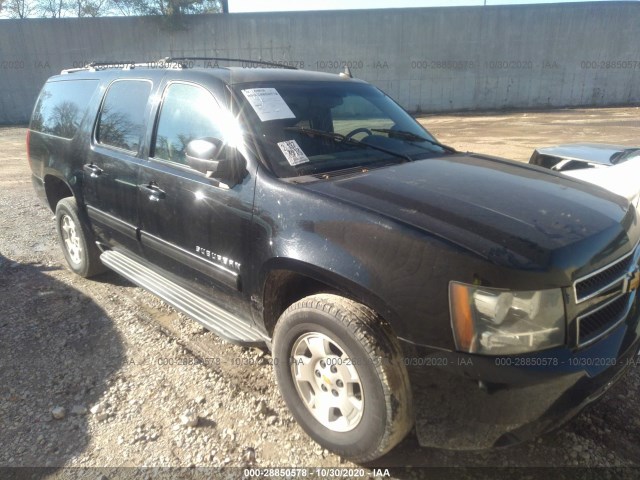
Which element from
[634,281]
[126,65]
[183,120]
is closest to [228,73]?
Answer: [183,120]

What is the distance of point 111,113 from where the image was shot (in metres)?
3.61

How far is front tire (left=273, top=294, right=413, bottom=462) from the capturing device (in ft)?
6.27

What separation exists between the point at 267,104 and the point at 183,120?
1.97 ft

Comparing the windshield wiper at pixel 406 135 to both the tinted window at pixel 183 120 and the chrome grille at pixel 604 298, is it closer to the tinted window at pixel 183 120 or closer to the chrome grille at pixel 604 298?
the tinted window at pixel 183 120

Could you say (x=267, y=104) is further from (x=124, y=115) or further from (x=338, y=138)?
(x=124, y=115)

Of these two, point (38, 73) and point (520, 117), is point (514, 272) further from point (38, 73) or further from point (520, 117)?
point (38, 73)

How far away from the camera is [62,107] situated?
421cm

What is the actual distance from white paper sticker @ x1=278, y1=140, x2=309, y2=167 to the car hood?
271 millimetres

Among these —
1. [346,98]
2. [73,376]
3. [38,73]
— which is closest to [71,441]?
[73,376]

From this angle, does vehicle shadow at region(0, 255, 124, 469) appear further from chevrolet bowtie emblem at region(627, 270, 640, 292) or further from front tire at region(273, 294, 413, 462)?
chevrolet bowtie emblem at region(627, 270, 640, 292)

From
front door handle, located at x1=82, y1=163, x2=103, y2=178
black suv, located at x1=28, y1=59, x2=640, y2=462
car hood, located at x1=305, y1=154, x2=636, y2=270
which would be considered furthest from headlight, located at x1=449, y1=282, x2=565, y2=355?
front door handle, located at x1=82, y1=163, x2=103, y2=178

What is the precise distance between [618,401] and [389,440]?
149 cm

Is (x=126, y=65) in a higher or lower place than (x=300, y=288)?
higher

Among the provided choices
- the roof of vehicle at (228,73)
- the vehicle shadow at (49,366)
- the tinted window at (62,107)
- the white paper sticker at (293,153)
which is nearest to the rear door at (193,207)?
the roof of vehicle at (228,73)
